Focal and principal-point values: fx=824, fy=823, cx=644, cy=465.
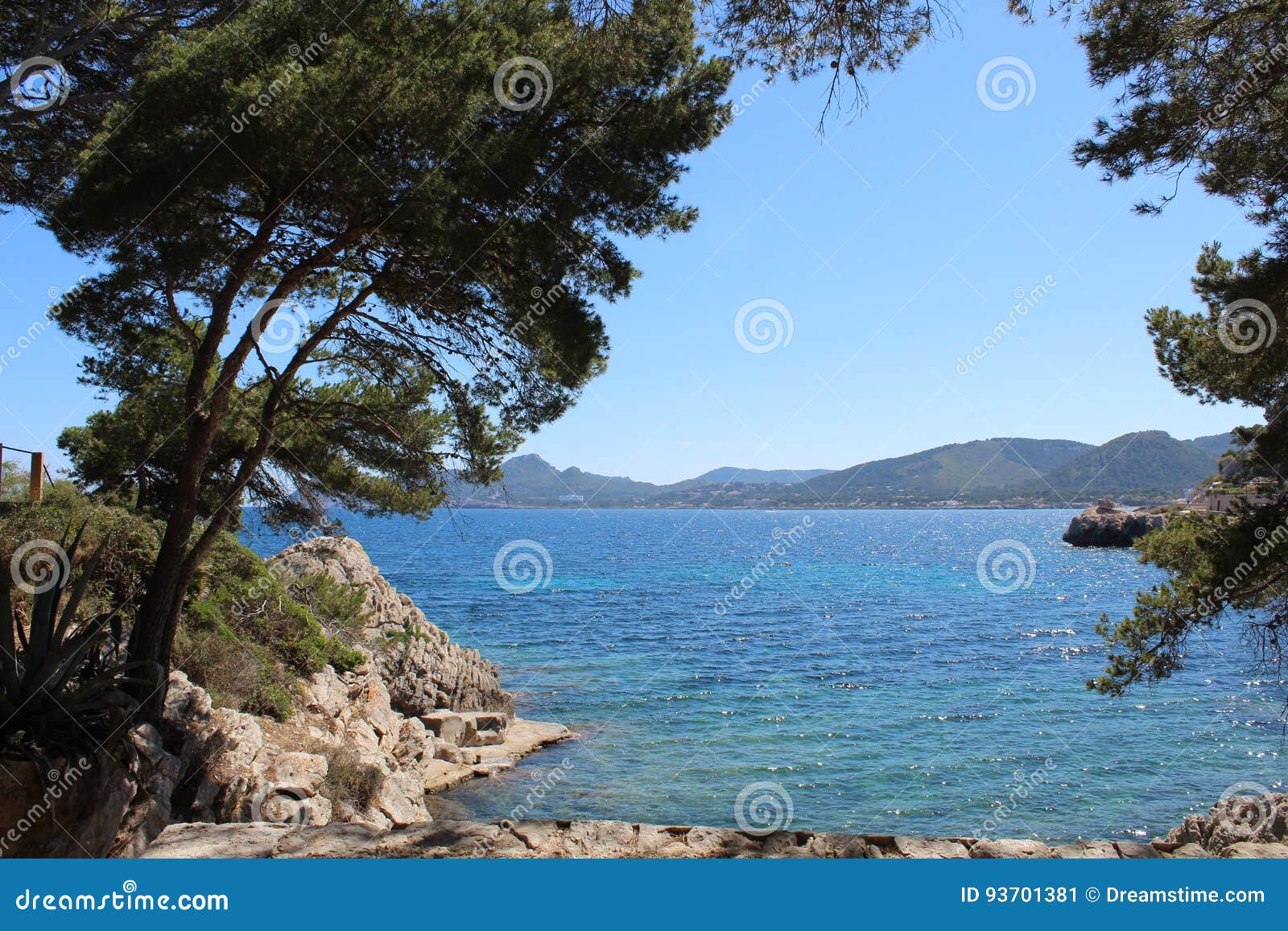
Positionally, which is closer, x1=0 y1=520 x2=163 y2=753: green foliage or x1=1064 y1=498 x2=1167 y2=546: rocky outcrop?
x1=0 y1=520 x2=163 y2=753: green foliage

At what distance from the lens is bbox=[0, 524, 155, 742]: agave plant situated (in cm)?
712

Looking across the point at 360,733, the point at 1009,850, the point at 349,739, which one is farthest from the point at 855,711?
the point at 1009,850

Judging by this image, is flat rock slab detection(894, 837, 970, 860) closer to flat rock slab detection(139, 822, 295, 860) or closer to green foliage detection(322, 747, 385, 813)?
flat rock slab detection(139, 822, 295, 860)

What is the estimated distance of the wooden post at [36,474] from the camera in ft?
42.0

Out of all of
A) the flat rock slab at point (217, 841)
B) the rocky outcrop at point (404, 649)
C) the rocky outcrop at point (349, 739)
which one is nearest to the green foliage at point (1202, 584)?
the rocky outcrop at point (349, 739)

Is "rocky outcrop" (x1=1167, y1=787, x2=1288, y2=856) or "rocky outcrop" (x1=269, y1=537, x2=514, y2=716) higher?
"rocky outcrop" (x1=269, y1=537, x2=514, y2=716)

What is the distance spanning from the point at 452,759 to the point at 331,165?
1279cm

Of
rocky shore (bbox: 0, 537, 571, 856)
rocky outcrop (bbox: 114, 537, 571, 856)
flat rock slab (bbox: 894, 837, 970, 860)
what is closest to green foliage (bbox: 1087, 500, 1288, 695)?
flat rock slab (bbox: 894, 837, 970, 860)

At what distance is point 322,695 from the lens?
12.4 metres

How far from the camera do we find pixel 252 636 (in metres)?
12.2

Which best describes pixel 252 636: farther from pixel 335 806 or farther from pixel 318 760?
pixel 335 806

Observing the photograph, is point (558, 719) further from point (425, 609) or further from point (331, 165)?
point (425, 609)

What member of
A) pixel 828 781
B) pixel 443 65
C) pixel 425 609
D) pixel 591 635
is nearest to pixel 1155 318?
pixel 443 65

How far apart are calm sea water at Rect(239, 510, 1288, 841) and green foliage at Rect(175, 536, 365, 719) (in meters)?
3.16
